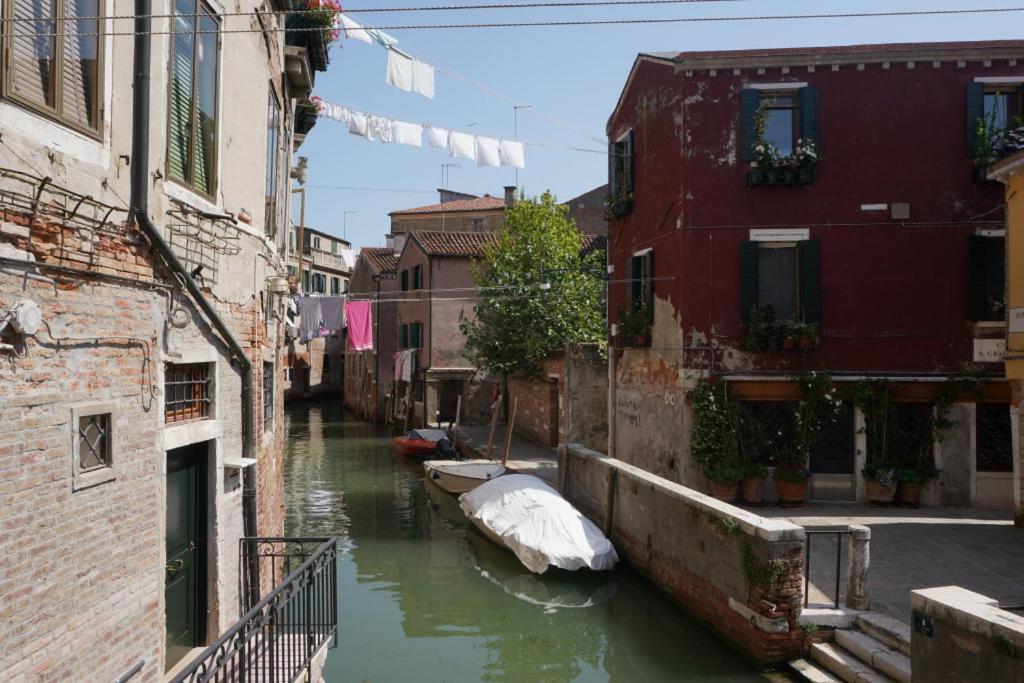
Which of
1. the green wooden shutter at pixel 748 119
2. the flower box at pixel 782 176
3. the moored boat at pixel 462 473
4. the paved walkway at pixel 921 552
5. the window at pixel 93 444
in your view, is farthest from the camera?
the moored boat at pixel 462 473

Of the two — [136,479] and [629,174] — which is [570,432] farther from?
[136,479]

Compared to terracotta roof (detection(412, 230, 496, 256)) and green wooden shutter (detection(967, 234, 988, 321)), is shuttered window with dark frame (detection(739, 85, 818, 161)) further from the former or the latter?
terracotta roof (detection(412, 230, 496, 256))

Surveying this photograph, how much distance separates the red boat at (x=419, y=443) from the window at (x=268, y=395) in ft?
47.3

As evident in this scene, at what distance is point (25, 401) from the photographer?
4.19 meters

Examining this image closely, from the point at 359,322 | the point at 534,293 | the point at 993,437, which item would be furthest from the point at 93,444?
the point at 359,322

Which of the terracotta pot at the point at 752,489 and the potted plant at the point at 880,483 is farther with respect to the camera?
the terracotta pot at the point at 752,489

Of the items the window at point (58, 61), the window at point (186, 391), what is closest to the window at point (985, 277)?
the window at point (186, 391)

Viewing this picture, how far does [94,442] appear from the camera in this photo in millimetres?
4855

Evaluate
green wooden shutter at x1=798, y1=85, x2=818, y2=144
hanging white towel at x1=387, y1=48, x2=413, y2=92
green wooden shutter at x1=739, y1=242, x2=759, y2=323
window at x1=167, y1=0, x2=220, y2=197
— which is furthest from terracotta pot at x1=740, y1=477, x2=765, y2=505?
window at x1=167, y1=0, x2=220, y2=197

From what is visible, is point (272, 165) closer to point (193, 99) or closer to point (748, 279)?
point (193, 99)

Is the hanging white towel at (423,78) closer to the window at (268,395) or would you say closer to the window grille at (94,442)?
the window at (268,395)

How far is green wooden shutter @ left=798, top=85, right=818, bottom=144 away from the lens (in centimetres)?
1360

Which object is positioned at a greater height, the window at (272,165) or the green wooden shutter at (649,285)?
the window at (272,165)

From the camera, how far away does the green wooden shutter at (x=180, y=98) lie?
5.87 m
